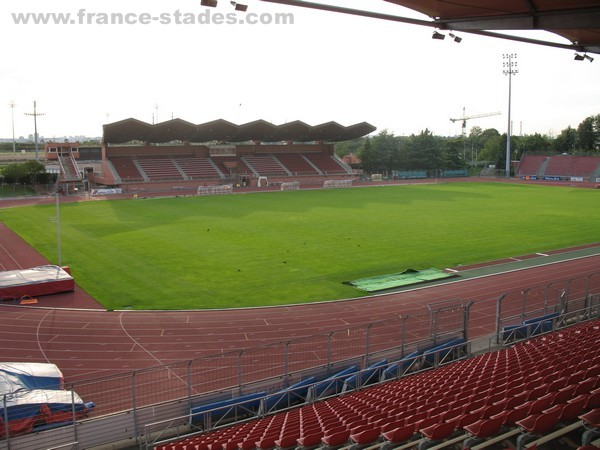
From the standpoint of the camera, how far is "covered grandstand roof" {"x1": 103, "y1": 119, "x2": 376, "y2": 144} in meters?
66.9

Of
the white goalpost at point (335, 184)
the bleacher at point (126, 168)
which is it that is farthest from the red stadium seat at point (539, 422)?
the bleacher at point (126, 168)

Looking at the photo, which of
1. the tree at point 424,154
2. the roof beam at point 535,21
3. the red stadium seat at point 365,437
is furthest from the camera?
the tree at point 424,154

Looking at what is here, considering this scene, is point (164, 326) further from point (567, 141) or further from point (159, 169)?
point (567, 141)

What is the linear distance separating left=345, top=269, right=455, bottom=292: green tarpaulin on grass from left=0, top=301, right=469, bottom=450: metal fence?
436 cm

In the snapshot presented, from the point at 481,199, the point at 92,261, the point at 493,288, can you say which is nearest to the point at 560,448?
the point at 493,288

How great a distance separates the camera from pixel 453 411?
8281mm

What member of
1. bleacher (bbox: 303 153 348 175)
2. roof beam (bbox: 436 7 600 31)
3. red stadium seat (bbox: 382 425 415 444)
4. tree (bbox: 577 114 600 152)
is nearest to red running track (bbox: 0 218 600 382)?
roof beam (bbox: 436 7 600 31)

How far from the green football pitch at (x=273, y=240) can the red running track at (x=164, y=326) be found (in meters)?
1.13

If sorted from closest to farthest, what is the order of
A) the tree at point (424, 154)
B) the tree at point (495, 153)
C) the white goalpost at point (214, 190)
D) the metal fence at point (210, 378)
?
the metal fence at point (210, 378), the white goalpost at point (214, 190), the tree at point (424, 154), the tree at point (495, 153)

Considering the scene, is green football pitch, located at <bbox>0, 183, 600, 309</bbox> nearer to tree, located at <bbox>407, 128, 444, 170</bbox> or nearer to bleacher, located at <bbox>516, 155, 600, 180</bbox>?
bleacher, located at <bbox>516, 155, 600, 180</bbox>

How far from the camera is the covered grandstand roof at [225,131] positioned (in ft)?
220

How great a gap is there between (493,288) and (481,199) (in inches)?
1383

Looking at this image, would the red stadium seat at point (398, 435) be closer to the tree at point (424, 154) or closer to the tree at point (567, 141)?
the tree at point (424, 154)

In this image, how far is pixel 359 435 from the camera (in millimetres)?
7688
